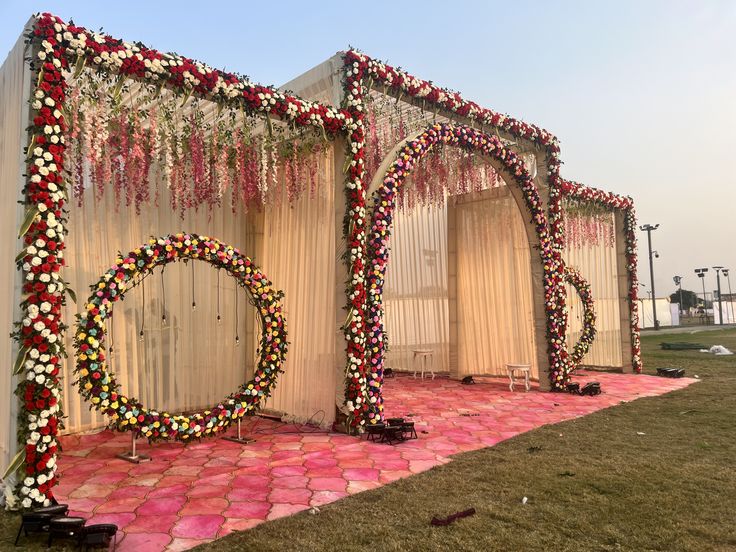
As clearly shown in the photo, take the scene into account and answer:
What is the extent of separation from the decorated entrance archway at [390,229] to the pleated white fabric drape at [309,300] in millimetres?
493

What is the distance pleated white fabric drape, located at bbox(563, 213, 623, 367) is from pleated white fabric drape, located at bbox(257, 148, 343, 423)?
24.7 feet

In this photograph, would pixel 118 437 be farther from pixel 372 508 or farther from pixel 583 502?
pixel 583 502

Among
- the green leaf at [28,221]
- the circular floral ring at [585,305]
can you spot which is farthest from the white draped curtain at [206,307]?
the circular floral ring at [585,305]

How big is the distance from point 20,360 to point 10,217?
1.27m

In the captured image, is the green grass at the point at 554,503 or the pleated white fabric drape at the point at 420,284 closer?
the green grass at the point at 554,503

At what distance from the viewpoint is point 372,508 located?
3.93 metres

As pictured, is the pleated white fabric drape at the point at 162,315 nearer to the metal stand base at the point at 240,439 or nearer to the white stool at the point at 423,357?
the metal stand base at the point at 240,439

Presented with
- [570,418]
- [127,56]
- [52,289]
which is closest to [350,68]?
[127,56]

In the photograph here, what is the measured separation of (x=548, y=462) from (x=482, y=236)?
6.56 meters

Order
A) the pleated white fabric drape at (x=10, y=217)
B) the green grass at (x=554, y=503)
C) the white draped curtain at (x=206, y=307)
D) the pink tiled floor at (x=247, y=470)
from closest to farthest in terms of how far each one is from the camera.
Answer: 1. the green grass at (x=554, y=503)
2. the pink tiled floor at (x=247, y=470)
3. the pleated white fabric drape at (x=10, y=217)
4. the white draped curtain at (x=206, y=307)

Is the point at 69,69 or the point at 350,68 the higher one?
the point at 350,68

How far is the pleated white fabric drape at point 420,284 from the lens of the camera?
1156 centimetres

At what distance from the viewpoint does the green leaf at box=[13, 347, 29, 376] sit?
4.03 m

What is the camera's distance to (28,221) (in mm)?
4129
